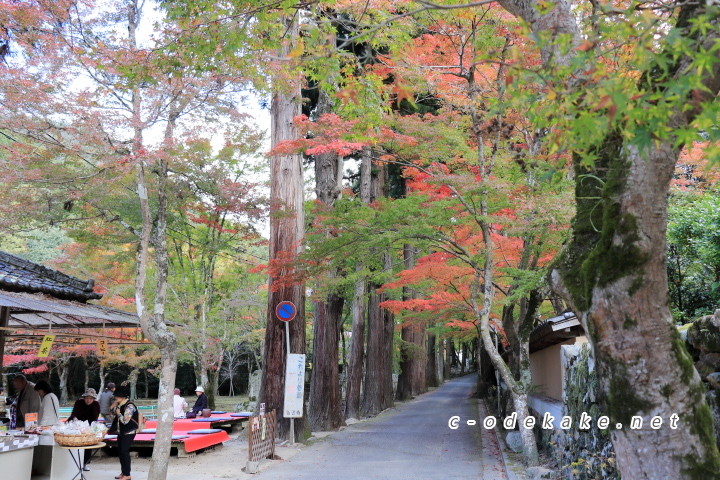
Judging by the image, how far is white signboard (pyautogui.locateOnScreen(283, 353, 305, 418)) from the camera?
A: 42.4 feet

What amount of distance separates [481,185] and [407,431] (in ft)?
30.3

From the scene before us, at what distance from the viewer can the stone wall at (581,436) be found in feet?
22.6

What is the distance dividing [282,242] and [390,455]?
564cm

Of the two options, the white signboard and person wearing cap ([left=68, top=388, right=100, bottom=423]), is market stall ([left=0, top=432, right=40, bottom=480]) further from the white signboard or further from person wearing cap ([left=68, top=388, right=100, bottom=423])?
the white signboard

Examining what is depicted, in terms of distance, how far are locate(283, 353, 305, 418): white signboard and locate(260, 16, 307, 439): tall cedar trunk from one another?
3.43 ft

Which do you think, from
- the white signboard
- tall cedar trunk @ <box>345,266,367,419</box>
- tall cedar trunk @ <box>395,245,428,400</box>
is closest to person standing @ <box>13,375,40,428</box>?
the white signboard

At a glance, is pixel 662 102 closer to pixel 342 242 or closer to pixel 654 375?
pixel 654 375

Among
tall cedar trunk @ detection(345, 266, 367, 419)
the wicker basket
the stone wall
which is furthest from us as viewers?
tall cedar trunk @ detection(345, 266, 367, 419)

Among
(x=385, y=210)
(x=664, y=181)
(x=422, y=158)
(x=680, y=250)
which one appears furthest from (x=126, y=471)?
(x=680, y=250)

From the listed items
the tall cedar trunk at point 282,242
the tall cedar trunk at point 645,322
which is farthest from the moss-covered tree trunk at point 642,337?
the tall cedar trunk at point 282,242

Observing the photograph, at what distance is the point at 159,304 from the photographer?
927 centimetres

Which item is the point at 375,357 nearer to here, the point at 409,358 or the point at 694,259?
the point at 409,358

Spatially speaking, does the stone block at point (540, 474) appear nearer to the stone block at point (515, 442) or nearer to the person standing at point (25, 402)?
the stone block at point (515, 442)

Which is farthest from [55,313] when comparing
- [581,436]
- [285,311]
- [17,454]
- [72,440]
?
[581,436]
